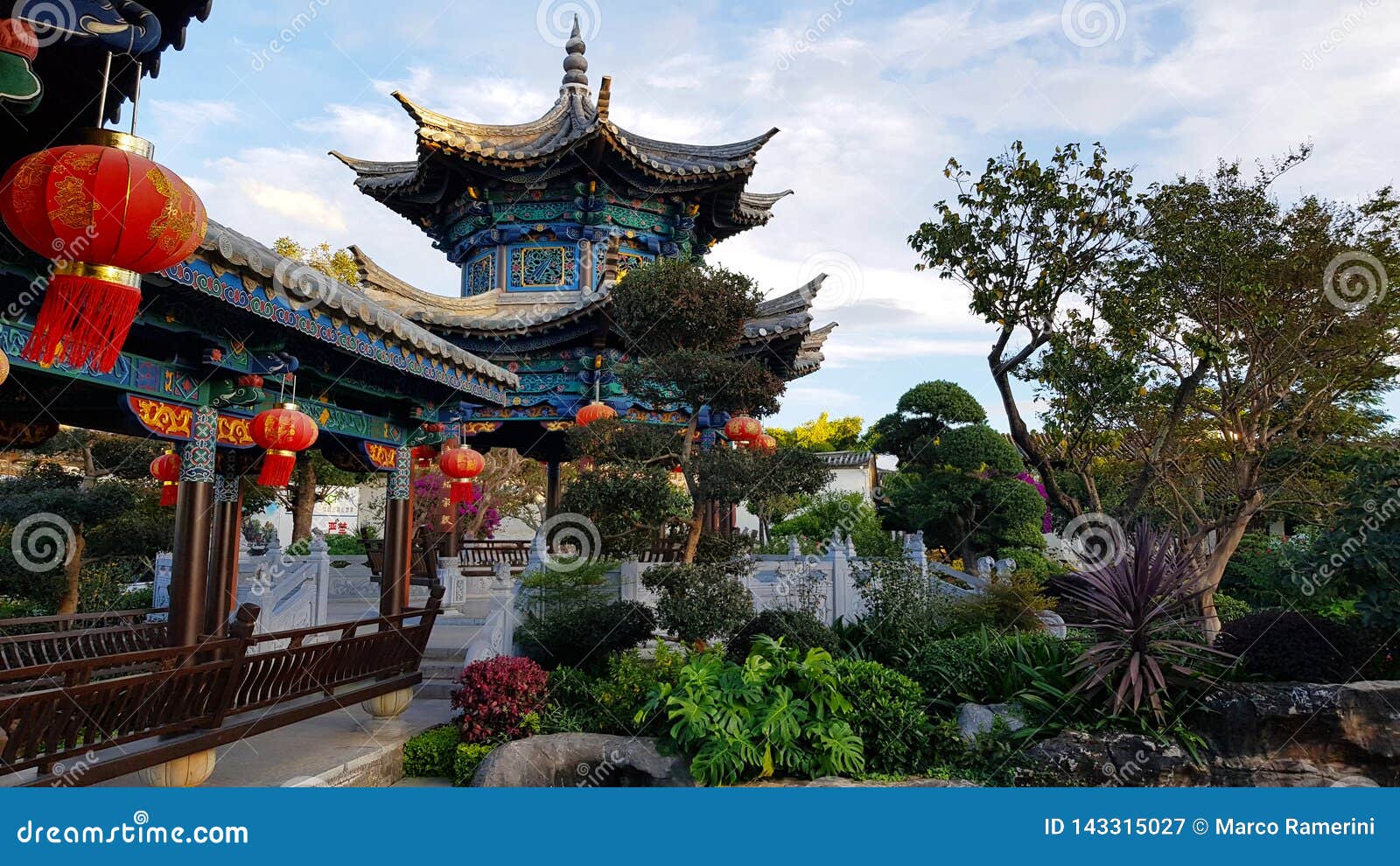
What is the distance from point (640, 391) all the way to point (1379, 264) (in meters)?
9.24

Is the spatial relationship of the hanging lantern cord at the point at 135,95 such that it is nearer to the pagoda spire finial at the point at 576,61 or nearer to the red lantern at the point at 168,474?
the red lantern at the point at 168,474

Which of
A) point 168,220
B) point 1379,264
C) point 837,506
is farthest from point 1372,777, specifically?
point 837,506

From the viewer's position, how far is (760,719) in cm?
618

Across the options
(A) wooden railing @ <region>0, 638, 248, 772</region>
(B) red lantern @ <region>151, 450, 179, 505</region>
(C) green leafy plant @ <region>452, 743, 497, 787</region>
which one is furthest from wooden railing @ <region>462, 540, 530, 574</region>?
(A) wooden railing @ <region>0, 638, 248, 772</region>

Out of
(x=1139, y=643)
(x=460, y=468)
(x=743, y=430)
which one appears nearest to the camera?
(x=1139, y=643)

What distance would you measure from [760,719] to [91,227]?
16.8 feet

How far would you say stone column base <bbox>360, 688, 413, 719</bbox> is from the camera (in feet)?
24.0

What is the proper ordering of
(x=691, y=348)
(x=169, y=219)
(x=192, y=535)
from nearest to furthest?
(x=169, y=219) → (x=192, y=535) → (x=691, y=348)

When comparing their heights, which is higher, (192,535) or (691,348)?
(691,348)

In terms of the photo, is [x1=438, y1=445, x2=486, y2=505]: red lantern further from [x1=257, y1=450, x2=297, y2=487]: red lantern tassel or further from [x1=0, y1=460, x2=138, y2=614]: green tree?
[x1=0, y1=460, x2=138, y2=614]: green tree

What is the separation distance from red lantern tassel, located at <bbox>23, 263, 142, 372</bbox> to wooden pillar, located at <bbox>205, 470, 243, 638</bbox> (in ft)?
19.6

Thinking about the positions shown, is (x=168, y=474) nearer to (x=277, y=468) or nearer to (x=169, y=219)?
(x=277, y=468)

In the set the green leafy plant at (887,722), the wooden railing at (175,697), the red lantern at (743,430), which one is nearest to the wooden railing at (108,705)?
the wooden railing at (175,697)

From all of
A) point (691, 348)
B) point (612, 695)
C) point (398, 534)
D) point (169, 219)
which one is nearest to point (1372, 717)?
point (612, 695)
